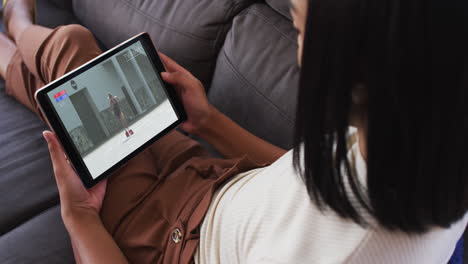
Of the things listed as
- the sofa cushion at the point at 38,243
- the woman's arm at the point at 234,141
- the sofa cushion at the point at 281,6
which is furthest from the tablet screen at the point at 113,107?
the sofa cushion at the point at 281,6

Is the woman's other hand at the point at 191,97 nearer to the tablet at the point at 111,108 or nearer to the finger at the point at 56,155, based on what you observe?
the tablet at the point at 111,108

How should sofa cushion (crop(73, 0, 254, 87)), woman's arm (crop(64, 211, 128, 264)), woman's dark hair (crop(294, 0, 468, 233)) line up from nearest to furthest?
woman's dark hair (crop(294, 0, 468, 233)) → woman's arm (crop(64, 211, 128, 264)) → sofa cushion (crop(73, 0, 254, 87))

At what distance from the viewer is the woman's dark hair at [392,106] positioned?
15.1 inches

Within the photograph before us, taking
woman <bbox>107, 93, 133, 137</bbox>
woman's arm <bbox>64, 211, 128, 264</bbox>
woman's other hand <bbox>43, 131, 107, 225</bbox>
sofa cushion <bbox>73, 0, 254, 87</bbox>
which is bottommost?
woman's arm <bbox>64, 211, 128, 264</bbox>

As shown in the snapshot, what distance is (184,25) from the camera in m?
1.13

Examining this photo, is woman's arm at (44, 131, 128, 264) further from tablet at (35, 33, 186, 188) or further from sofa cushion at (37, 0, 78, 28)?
sofa cushion at (37, 0, 78, 28)

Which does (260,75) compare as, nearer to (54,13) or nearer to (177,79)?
(177,79)

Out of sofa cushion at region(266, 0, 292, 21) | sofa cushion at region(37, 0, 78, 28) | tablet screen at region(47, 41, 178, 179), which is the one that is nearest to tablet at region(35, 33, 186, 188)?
tablet screen at region(47, 41, 178, 179)

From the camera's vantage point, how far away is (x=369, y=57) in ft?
1.34

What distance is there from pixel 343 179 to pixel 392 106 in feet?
0.43

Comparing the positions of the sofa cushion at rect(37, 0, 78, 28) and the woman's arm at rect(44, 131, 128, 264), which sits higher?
the sofa cushion at rect(37, 0, 78, 28)

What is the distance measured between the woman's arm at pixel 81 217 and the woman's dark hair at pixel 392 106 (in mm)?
409

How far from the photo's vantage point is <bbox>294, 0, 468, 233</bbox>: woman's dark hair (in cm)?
38

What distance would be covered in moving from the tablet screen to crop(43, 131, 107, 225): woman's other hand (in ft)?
0.10
